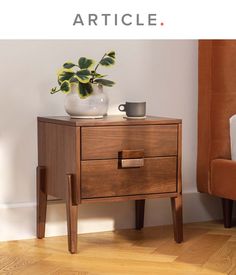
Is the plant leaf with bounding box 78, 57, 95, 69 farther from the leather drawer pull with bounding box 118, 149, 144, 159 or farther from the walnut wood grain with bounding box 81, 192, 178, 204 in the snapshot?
the walnut wood grain with bounding box 81, 192, 178, 204

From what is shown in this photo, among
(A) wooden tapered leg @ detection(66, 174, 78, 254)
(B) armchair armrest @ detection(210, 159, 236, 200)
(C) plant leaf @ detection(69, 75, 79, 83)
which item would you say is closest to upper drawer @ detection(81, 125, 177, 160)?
(A) wooden tapered leg @ detection(66, 174, 78, 254)

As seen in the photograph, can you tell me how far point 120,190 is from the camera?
2.82 m

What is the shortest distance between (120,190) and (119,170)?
0.08m

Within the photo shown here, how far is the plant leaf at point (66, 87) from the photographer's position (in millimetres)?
2838

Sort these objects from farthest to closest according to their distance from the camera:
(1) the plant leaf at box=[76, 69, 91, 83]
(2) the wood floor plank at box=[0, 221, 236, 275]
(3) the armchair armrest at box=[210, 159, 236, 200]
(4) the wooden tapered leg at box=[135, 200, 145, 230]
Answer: (4) the wooden tapered leg at box=[135, 200, 145, 230] → (3) the armchair armrest at box=[210, 159, 236, 200] → (1) the plant leaf at box=[76, 69, 91, 83] → (2) the wood floor plank at box=[0, 221, 236, 275]

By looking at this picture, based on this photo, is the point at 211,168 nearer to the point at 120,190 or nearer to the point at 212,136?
the point at 212,136

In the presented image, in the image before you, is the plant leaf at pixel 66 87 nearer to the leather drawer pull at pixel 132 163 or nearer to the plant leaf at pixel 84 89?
the plant leaf at pixel 84 89

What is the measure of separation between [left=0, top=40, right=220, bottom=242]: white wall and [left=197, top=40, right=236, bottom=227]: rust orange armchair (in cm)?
10

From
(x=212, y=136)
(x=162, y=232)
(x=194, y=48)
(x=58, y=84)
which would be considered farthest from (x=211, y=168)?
(x=58, y=84)

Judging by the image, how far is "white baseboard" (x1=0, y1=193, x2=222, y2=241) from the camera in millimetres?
3047
